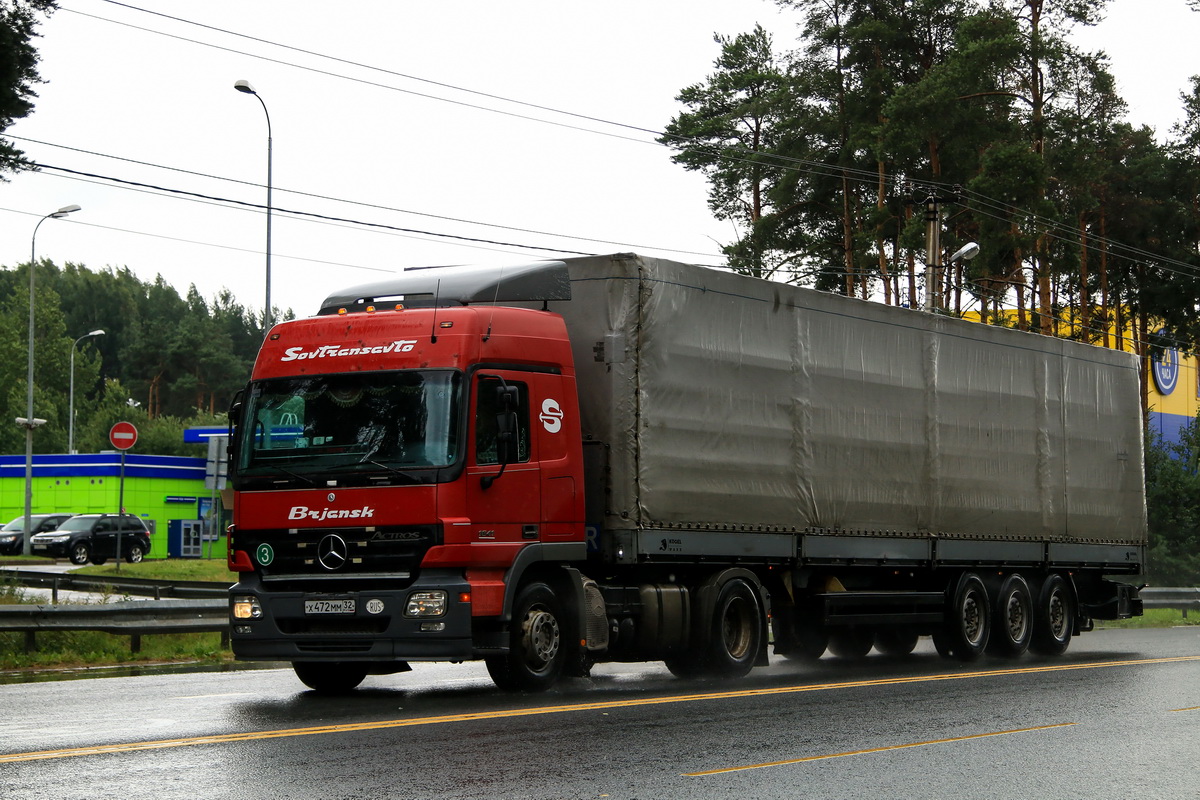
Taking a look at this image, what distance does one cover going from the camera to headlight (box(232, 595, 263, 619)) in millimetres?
11938

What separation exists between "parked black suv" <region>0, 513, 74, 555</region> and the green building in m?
5.80

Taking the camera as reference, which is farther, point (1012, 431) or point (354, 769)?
point (1012, 431)

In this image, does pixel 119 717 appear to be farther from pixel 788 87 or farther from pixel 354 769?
pixel 788 87

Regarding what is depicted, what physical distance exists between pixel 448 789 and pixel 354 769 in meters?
0.77

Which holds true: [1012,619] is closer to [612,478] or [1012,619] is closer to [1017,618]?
[1017,618]

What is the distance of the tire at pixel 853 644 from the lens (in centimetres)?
1828

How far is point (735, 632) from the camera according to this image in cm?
1446

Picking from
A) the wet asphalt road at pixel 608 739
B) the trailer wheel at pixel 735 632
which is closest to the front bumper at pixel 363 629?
the wet asphalt road at pixel 608 739

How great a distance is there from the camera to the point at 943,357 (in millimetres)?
17562

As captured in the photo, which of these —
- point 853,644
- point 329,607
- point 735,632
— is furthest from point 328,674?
point 853,644

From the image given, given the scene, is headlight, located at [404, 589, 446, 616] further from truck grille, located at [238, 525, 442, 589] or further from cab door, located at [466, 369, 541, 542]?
cab door, located at [466, 369, 541, 542]

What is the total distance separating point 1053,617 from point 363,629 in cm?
1103

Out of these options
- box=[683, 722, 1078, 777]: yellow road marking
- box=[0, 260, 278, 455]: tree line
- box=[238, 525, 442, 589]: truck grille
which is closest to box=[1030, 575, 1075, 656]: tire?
box=[683, 722, 1078, 777]: yellow road marking

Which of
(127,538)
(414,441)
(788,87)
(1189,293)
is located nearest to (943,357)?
(414,441)
